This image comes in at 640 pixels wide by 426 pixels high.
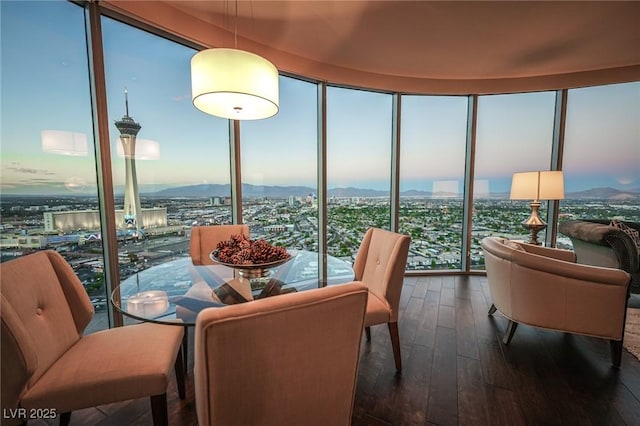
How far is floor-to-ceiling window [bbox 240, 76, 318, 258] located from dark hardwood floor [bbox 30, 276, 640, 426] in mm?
1663

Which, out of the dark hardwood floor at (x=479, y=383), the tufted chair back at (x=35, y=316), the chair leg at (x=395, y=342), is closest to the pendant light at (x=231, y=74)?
the tufted chair back at (x=35, y=316)

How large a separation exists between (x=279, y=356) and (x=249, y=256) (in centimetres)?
81

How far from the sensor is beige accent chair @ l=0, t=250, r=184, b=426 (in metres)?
0.97

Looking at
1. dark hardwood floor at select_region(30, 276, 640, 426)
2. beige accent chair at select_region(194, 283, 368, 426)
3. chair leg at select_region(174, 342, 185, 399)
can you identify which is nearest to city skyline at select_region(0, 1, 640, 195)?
chair leg at select_region(174, 342, 185, 399)

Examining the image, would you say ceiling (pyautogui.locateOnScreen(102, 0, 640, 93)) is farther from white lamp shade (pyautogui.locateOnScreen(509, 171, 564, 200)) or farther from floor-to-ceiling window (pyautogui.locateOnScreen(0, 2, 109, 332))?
white lamp shade (pyautogui.locateOnScreen(509, 171, 564, 200))

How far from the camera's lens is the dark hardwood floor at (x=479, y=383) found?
4.85 ft

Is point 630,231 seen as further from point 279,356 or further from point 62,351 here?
point 62,351

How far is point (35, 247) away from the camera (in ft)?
5.93

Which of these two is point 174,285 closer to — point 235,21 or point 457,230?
point 235,21

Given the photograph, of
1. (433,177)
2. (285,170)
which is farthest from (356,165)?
(433,177)

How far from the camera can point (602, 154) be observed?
3514 millimetres

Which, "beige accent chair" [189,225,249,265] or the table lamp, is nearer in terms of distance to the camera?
"beige accent chair" [189,225,249,265]

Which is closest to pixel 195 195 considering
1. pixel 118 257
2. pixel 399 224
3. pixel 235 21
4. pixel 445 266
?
pixel 118 257

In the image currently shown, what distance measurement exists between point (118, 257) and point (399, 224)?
331 centimetres
